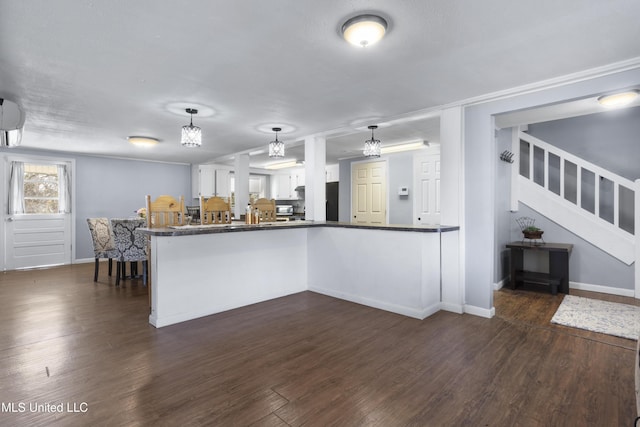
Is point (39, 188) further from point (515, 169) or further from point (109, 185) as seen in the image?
point (515, 169)

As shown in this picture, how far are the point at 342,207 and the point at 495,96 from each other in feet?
14.9

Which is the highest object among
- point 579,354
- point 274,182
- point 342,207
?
point 274,182

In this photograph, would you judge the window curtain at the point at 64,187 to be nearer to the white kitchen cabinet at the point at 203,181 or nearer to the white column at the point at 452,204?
the white kitchen cabinet at the point at 203,181

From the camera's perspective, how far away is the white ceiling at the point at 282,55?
70.7 inches

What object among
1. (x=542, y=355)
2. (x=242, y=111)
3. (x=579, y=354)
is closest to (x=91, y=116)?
(x=242, y=111)

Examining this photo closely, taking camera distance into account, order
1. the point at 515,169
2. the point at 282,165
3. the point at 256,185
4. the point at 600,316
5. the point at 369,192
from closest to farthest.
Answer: the point at 600,316, the point at 515,169, the point at 369,192, the point at 282,165, the point at 256,185

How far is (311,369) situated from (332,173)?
19.8 feet

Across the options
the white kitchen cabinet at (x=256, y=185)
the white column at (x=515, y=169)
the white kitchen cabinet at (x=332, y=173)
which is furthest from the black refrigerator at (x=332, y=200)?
the white column at (x=515, y=169)

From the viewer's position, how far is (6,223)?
5.84 metres

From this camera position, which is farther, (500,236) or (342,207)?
(342,207)

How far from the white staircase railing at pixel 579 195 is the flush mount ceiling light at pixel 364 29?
151 inches

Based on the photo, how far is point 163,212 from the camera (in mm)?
3895

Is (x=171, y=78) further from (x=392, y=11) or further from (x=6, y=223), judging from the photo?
(x=6, y=223)

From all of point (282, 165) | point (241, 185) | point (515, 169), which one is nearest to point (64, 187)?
point (241, 185)
